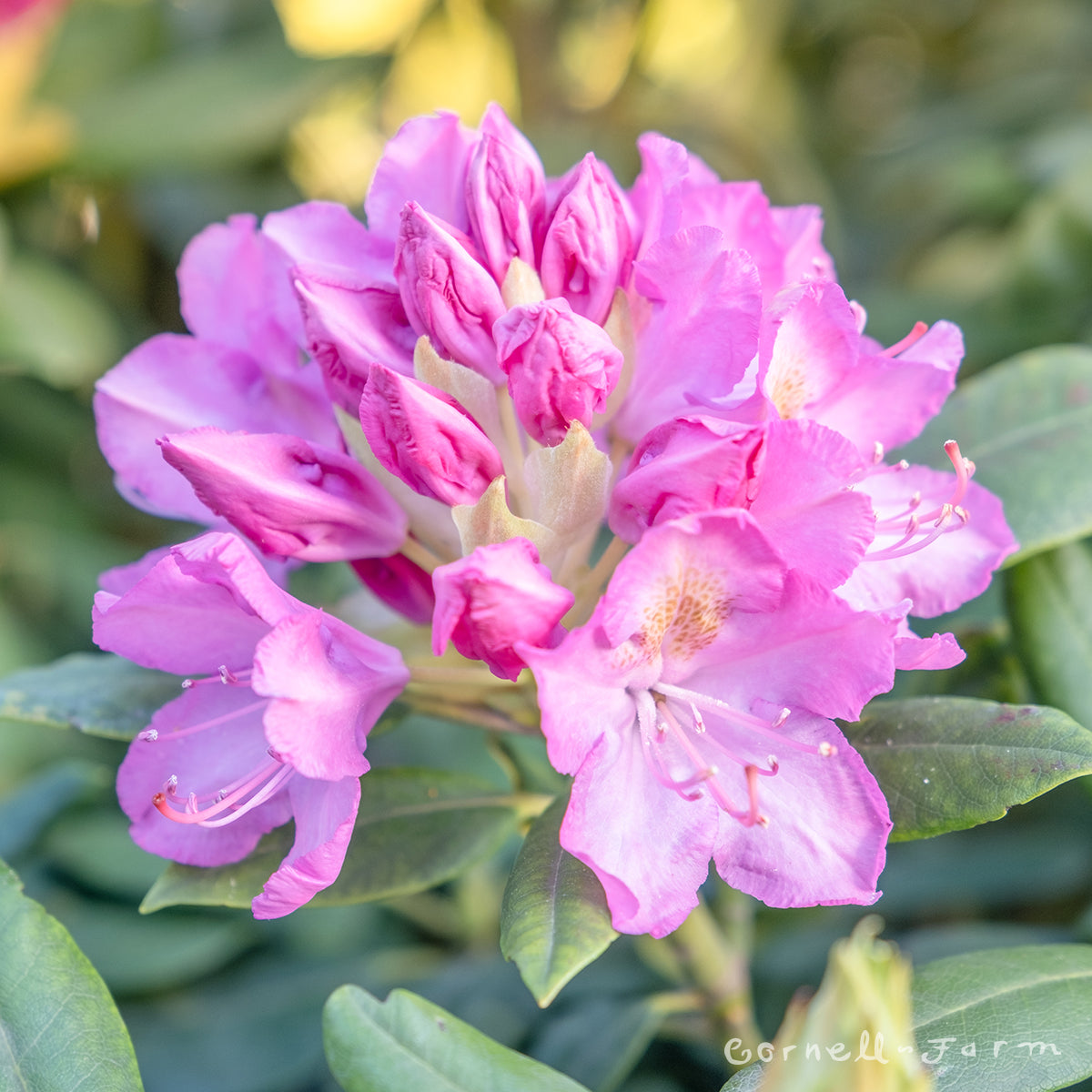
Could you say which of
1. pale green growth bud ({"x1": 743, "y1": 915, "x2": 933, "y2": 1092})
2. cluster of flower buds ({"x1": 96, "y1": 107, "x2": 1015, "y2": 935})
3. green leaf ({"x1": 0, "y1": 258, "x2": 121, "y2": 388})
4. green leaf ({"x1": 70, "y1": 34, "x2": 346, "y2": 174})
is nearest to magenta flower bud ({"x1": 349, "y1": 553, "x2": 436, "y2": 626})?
cluster of flower buds ({"x1": 96, "y1": 107, "x2": 1015, "y2": 935})

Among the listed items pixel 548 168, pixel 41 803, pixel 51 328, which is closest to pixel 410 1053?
pixel 41 803

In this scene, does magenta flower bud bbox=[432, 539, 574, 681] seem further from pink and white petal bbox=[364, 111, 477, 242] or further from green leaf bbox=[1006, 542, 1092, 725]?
green leaf bbox=[1006, 542, 1092, 725]

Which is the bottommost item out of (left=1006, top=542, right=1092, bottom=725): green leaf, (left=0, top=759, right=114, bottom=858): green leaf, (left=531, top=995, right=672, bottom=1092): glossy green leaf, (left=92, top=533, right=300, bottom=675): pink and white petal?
(left=531, top=995, right=672, bottom=1092): glossy green leaf

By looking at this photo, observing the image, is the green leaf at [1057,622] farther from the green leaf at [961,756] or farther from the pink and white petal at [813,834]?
the pink and white petal at [813,834]

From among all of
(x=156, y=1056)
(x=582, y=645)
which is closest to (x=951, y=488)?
(x=582, y=645)

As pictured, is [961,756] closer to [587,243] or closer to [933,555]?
[933,555]

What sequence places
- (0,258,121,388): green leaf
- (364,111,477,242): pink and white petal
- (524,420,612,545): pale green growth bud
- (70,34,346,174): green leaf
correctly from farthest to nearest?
(70,34,346,174): green leaf < (0,258,121,388): green leaf < (364,111,477,242): pink and white petal < (524,420,612,545): pale green growth bud

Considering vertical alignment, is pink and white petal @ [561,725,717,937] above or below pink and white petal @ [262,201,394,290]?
below

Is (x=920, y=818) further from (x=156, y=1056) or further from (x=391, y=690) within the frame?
(x=156, y=1056)
